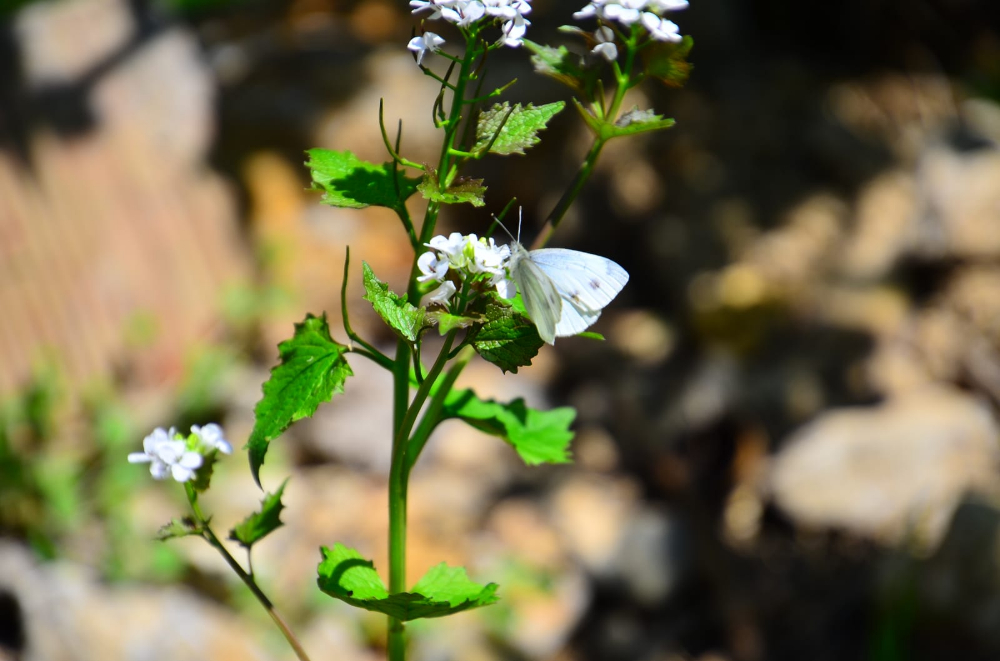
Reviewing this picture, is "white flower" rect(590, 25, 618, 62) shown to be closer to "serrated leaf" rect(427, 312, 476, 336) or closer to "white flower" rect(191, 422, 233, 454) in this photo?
"serrated leaf" rect(427, 312, 476, 336)

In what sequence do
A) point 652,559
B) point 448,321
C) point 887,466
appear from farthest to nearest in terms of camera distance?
point 887,466 → point 652,559 → point 448,321

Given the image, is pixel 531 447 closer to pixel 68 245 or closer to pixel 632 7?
pixel 632 7

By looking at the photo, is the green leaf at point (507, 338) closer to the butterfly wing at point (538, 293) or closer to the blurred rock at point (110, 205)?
the butterfly wing at point (538, 293)

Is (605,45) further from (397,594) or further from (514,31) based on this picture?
(397,594)

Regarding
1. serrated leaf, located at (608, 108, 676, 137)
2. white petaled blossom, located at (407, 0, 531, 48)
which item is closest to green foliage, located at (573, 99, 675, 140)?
serrated leaf, located at (608, 108, 676, 137)

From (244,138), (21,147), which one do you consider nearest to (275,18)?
(244,138)

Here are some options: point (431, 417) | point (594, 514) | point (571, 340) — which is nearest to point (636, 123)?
point (431, 417)
